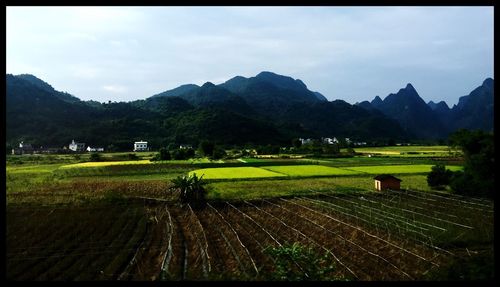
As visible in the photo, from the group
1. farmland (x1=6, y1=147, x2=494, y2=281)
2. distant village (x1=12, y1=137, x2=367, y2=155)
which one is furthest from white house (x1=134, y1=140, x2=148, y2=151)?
farmland (x1=6, y1=147, x2=494, y2=281)

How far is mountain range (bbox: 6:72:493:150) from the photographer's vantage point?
38.7m

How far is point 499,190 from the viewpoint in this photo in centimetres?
241

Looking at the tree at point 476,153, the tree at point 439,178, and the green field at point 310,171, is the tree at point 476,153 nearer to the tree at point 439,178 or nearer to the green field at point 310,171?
the tree at point 439,178

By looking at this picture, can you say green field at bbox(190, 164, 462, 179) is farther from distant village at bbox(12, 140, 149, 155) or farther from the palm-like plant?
distant village at bbox(12, 140, 149, 155)

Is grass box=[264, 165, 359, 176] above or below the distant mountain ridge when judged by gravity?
below

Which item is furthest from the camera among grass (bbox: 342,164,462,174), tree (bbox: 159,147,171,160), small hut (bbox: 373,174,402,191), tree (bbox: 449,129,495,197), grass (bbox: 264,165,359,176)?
tree (bbox: 159,147,171,160)

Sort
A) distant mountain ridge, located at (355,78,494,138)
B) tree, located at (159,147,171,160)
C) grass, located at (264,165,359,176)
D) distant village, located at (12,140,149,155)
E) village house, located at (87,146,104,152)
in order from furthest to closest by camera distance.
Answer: village house, located at (87,146,104,152)
distant village, located at (12,140,149,155)
tree, located at (159,147,171,160)
grass, located at (264,165,359,176)
distant mountain ridge, located at (355,78,494,138)

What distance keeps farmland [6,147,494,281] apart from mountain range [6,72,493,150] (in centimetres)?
510

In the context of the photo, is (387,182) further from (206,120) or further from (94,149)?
(206,120)

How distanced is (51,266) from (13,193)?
12757 millimetres

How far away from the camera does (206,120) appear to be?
58.7 metres

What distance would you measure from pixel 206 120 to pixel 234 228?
150 ft

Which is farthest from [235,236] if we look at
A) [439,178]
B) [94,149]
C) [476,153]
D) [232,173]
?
[94,149]

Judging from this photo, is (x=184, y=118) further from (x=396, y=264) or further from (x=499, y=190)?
(x=499, y=190)
